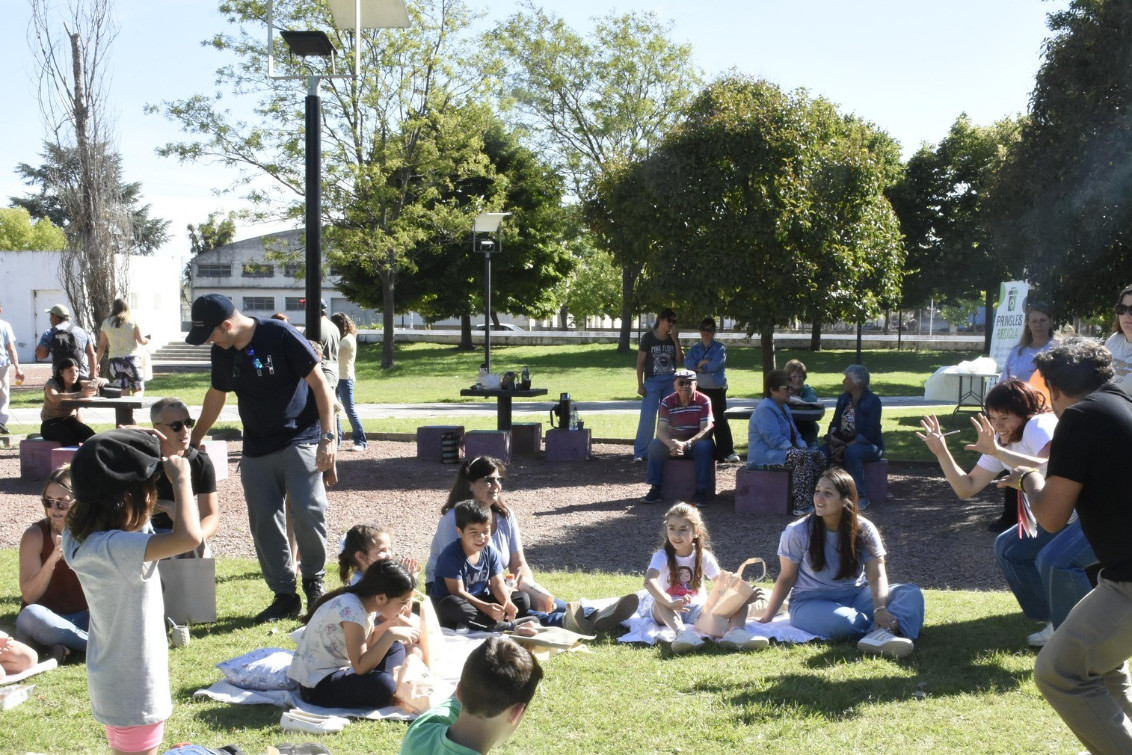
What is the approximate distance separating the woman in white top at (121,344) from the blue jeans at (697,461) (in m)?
7.16

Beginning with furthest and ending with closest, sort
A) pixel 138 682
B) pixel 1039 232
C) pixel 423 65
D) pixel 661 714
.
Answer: pixel 423 65, pixel 1039 232, pixel 661 714, pixel 138 682

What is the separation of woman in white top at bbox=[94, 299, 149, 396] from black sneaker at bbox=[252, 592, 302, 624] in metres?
8.31

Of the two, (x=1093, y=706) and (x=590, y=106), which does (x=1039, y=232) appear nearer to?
(x=1093, y=706)

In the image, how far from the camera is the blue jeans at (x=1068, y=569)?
4.78 meters

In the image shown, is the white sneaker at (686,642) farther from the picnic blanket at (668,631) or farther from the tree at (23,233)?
the tree at (23,233)

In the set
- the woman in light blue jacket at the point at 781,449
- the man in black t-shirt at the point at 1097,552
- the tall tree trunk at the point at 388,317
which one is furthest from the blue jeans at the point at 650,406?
the tall tree trunk at the point at 388,317

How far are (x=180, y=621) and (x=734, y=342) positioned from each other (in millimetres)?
39532

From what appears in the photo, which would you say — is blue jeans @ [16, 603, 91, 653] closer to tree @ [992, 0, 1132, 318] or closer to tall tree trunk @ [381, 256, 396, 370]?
tree @ [992, 0, 1132, 318]

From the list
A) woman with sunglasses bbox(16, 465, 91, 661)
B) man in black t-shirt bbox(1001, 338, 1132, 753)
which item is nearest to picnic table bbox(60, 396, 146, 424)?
woman with sunglasses bbox(16, 465, 91, 661)

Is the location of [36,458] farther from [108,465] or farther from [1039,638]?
[1039,638]

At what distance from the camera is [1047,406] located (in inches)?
225

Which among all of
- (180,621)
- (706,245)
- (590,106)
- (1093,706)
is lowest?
(180,621)

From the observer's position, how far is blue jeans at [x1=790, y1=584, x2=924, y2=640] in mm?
5605

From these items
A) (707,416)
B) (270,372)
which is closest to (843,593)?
(270,372)
